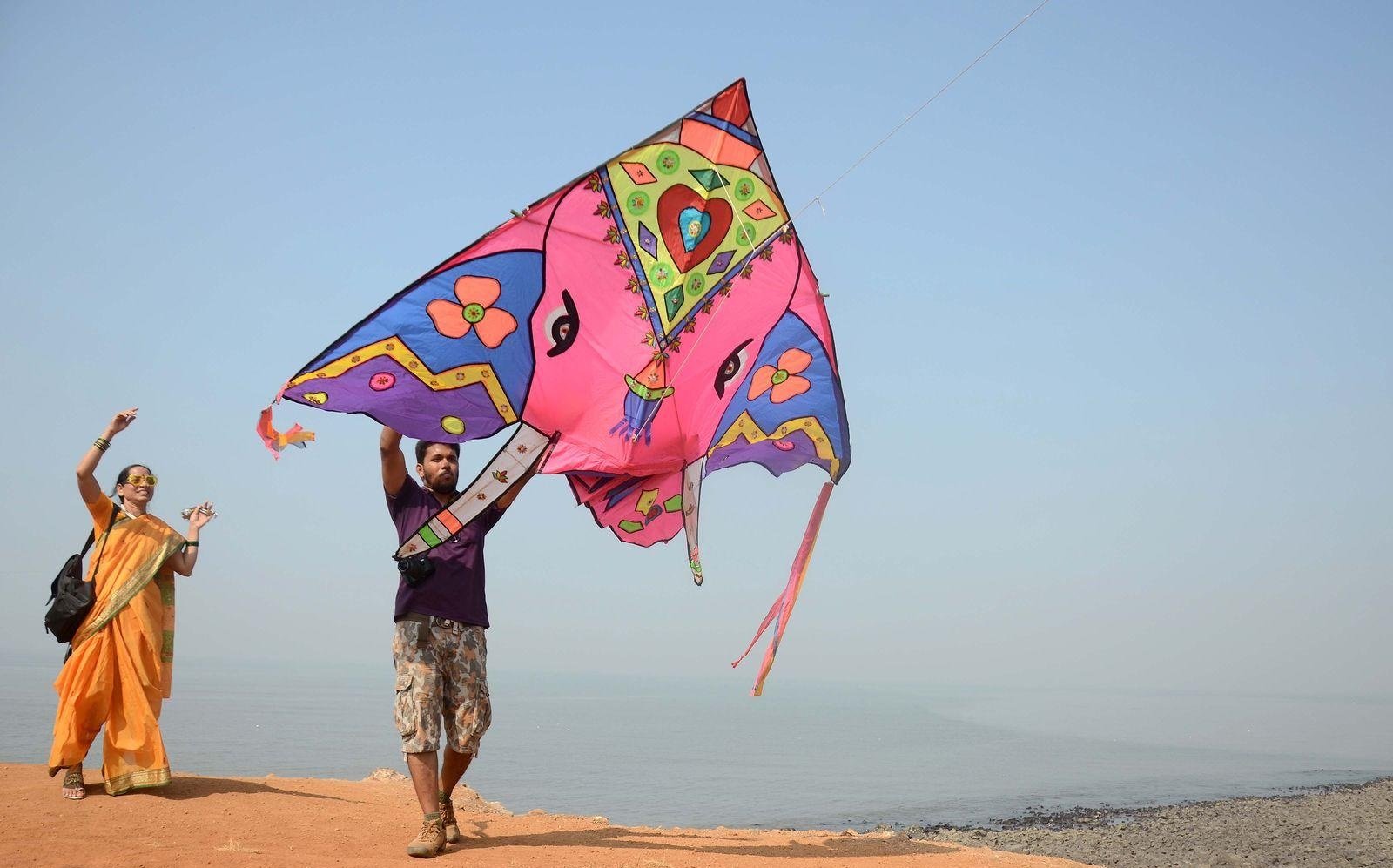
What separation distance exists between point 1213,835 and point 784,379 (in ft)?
18.0

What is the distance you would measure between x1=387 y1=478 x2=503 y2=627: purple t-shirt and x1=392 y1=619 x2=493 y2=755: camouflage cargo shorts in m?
0.07

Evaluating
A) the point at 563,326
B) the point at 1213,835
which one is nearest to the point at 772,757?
the point at 1213,835

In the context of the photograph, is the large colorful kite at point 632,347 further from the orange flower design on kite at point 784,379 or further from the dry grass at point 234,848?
A: the dry grass at point 234,848

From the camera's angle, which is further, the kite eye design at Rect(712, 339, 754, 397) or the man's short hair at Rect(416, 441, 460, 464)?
the kite eye design at Rect(712, 339, 754, 397)

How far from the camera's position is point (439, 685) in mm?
4953

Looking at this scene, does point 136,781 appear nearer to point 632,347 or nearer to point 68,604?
point 68,604

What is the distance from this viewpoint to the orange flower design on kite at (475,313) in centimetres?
524

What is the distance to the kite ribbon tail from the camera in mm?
5988

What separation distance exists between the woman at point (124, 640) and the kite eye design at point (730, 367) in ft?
10.7

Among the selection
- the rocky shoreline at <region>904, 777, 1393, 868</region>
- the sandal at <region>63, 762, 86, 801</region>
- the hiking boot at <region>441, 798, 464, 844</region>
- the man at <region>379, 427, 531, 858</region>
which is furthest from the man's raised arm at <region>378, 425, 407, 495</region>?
the rocky shoreline at <region>904, 777, 1393, 868</region>

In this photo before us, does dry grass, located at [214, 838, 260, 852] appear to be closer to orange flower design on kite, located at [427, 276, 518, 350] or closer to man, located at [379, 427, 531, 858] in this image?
man, located at [379, 427, 531, 858]

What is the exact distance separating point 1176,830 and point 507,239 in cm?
756

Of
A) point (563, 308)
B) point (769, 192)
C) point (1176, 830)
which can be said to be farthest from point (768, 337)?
point (1176, 830)

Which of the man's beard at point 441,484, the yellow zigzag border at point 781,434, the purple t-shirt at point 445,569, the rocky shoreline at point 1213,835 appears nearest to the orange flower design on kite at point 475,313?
the man's beard at point 441,484
